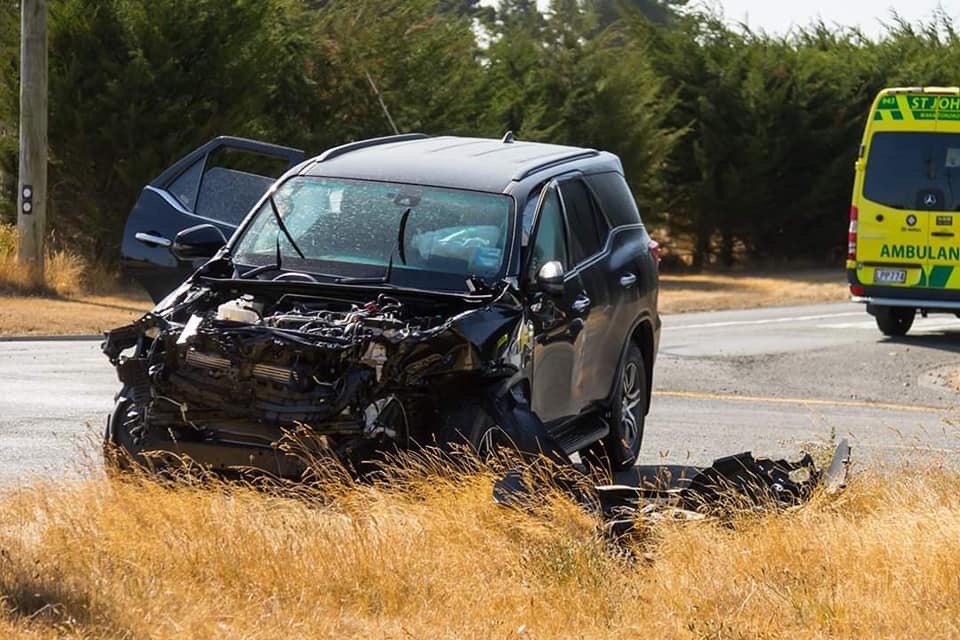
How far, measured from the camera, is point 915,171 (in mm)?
19578

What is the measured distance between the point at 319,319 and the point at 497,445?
3.35 ft

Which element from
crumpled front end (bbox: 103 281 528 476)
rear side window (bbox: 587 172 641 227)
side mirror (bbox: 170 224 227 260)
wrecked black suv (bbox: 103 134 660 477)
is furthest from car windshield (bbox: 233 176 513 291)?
rear side window (bbox: 587 172 641 227)

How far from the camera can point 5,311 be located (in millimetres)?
18781

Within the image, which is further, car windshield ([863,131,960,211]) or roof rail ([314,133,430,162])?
car windshield ([863,131,960,211])

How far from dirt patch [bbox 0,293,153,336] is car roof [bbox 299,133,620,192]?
8.62 meters

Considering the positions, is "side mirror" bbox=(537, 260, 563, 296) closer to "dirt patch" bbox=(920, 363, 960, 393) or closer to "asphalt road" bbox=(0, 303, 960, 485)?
"asphalt road" bbox=(0, 303, 960, 485)

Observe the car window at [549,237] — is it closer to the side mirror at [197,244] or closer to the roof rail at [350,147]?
the roof rail at [350,147]

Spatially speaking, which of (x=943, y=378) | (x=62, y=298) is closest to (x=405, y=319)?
(x=943, y=378)

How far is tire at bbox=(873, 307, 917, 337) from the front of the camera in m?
20.2

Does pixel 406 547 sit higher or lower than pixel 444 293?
lower

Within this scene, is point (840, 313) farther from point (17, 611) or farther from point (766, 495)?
point (17, 611)

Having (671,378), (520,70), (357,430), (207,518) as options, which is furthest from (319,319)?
(520,70)

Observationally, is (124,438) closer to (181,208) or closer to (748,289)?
(181,208)

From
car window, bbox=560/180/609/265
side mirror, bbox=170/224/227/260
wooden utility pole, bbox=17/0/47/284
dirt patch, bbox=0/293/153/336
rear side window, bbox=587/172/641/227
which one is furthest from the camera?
wooden utility pole, bbox=17/0/47/284
